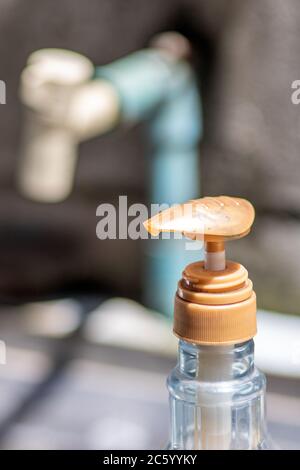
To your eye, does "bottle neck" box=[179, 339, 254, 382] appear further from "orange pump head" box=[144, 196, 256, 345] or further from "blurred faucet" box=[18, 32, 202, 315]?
"blurred faucet" box=[18, 32, 202, 315]

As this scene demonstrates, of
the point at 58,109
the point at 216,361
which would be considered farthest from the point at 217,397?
the point at 58,109

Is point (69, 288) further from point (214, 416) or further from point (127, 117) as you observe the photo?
point (214, 416)

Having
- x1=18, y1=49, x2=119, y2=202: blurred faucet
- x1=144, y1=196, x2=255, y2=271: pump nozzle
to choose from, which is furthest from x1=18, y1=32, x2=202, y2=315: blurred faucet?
x1=144, y1=196, x2=255, y2=271: pump nozzle

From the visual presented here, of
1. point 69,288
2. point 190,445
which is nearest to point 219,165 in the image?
point 69,288

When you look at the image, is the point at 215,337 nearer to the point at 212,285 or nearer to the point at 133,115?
the point at 212,285

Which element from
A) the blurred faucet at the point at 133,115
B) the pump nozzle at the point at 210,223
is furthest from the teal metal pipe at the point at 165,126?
the pump nozzle at the point at 210,223

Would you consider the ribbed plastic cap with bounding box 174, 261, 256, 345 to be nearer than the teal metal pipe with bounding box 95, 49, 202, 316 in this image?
Yes

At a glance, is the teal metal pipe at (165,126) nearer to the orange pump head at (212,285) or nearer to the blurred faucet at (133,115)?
the blurred faucet at (133,115)
